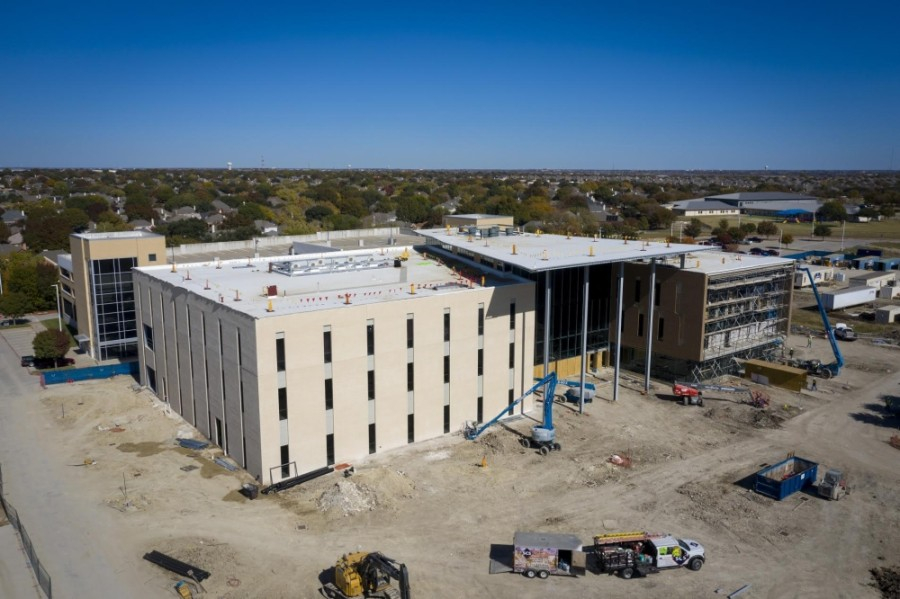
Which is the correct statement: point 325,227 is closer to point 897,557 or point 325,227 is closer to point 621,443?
point 621,443

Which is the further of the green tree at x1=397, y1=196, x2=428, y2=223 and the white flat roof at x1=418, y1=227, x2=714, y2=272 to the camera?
the green tree at x1=397, y1=196, x2=428, y2=223

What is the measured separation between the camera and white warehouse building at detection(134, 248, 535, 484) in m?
36.6

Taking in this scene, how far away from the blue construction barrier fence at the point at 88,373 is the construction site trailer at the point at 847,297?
256 ft

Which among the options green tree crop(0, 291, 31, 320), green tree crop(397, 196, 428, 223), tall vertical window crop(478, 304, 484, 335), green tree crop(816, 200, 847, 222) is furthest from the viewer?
green tree crop(816, 200, 847, 222)

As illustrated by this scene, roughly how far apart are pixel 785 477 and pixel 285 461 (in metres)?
27.5

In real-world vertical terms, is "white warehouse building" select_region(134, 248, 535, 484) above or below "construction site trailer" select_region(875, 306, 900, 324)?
above

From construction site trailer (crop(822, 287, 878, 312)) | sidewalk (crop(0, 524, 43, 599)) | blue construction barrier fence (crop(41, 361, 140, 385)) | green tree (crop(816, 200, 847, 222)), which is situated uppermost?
A: green tree (crop(816, 200, 847, 222))

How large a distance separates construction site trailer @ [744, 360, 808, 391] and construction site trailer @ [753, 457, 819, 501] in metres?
15.9

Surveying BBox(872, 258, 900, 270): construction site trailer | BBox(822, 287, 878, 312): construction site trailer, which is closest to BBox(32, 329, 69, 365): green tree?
BBox(822, 287, 878, 312): construction site trailer

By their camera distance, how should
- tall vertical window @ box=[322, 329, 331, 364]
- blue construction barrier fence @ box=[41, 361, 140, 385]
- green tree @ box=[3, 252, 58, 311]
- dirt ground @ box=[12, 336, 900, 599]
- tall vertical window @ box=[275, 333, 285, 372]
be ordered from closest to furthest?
dirt ground @ box=[12, 336, 900, 599] → tall vertical window @ box=[275, 333, 285, 372] → tall vertical window @ box=[322, 329, 331, 364] → blue construction barrier fence @ box=[41, 361, 140, 385] → green tree @ box=[3, 252, 58, 311]

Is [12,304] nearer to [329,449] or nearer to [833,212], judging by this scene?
[329,449]

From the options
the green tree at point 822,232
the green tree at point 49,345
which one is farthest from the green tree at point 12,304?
the green tree at point 822,232

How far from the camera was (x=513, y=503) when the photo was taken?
34656 mm

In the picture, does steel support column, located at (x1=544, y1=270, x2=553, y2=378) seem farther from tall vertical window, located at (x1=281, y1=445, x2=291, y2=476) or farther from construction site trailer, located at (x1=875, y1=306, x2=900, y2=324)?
construction site trailer, located at (x1=875, y1=306, x2=900, y2=324)
